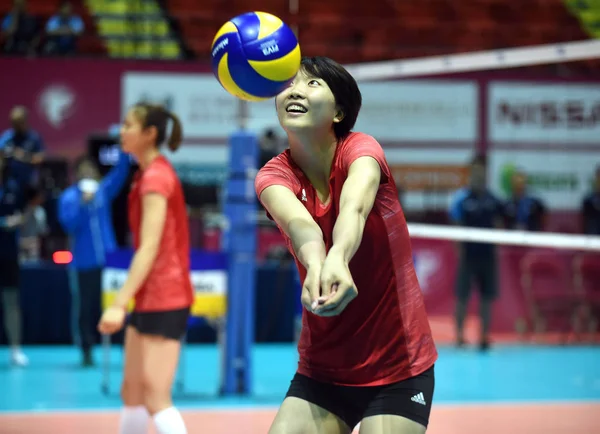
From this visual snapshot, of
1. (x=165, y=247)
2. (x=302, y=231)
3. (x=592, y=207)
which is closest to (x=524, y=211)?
(x=592, y=207)

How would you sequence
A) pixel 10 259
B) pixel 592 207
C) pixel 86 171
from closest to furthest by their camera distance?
pixel 10 259, pixel 86 171, pixel 592 207

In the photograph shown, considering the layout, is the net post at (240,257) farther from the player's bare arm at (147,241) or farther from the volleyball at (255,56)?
the volleyball at (255,56)

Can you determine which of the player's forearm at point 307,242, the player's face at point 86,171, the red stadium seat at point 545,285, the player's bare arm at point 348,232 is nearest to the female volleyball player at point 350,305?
the player's bare arm at point 348,232

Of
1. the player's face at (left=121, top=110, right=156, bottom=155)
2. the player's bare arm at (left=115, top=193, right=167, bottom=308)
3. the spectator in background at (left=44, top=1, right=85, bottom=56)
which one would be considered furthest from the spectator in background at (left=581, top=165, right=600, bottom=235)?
the player's bare arm at (left=115, top=193, right=167, bottom=308)

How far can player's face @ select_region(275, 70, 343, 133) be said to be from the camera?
251cm

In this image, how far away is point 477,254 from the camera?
33.2 feet

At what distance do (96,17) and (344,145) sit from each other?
10.8 metres

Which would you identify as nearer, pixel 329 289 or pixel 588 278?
pixel 329 289

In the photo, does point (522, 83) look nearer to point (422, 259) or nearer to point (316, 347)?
point (422, 259)

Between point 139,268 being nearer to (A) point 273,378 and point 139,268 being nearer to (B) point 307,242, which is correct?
(B) point 307,242

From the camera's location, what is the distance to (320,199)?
2.57m

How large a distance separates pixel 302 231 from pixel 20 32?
985cm

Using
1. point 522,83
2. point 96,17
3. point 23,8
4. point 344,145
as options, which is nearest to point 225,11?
point 96,17

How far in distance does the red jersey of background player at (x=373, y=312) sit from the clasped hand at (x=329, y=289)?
1.78ft
